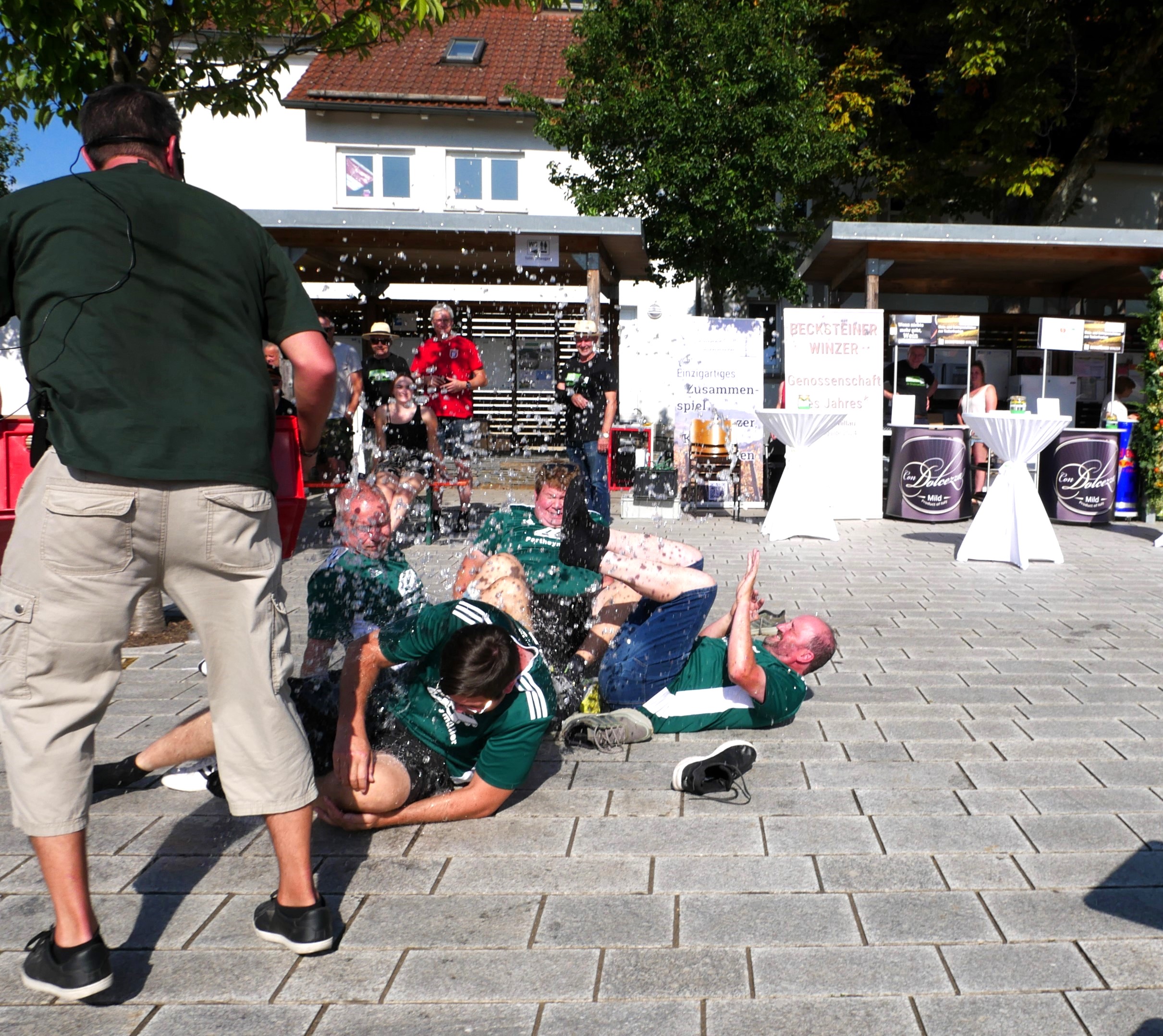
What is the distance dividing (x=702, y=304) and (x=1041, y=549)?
16169 mm

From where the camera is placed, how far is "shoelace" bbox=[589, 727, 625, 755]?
13.7 ft

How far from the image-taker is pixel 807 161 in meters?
17.1

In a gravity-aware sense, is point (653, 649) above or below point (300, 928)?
above

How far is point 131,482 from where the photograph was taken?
2.31 meters

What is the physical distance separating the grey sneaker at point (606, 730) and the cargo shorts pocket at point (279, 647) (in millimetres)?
1852

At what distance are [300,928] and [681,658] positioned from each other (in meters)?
2.12

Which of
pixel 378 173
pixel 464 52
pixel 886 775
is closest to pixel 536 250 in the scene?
pixel 886 775

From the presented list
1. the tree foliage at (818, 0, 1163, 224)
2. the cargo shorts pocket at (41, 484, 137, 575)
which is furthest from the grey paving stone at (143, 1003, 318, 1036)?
the tree foliage at (818, 0, 1163, 224)

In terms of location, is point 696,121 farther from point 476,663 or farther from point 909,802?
point 476,663

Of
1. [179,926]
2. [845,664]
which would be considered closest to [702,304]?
[845,664]

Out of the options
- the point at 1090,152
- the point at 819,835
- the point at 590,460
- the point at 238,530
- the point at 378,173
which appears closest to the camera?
the point at 238,530

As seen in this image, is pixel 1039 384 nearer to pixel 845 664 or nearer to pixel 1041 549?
pixel 1041 549

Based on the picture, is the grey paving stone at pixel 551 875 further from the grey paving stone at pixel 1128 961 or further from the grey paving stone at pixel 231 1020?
the grey paving stone at pixel 1128 961

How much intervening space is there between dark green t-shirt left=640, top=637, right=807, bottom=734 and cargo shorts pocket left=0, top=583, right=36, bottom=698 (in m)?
2.59
